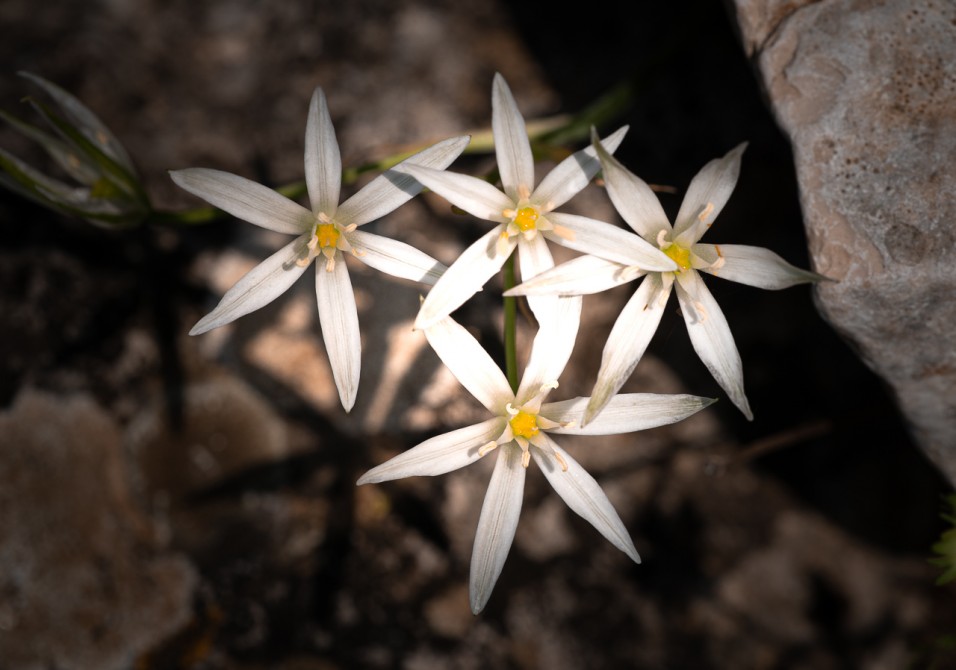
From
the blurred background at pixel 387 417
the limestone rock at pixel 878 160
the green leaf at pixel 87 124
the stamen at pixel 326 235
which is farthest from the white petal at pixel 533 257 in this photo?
the green leaf at pixel 87 124

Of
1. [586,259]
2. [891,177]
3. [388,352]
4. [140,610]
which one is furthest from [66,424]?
[891,177]

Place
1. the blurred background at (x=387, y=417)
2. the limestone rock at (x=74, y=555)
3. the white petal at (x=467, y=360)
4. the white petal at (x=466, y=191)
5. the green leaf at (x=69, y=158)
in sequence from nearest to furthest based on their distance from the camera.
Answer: the white petal at (x=466, y=191) < the white petal at (x=467, y=360) < the green leaf at (x=69, y=158) < the limestone rock at (x=74, y=555) < the blurred background at (x=387, y=417)

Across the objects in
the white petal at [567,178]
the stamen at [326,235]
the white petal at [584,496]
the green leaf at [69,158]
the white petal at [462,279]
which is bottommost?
the white petal at [584,496]

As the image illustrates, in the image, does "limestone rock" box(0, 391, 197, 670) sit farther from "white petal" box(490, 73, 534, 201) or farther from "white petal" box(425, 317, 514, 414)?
"white petal" box(490, 73, 534, 201)

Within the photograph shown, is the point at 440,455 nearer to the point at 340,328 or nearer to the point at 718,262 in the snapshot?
the point at 340,328

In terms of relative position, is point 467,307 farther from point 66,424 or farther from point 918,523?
point 918,523

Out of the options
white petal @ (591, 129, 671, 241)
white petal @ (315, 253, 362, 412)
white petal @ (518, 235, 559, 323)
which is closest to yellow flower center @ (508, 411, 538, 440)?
white petal @ (518, 235, 559, 323)

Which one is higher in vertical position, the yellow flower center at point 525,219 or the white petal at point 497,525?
the yellow flower center at point 525,219

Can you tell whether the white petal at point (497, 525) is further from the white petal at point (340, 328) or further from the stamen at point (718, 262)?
the stamen at point (718, 262)
